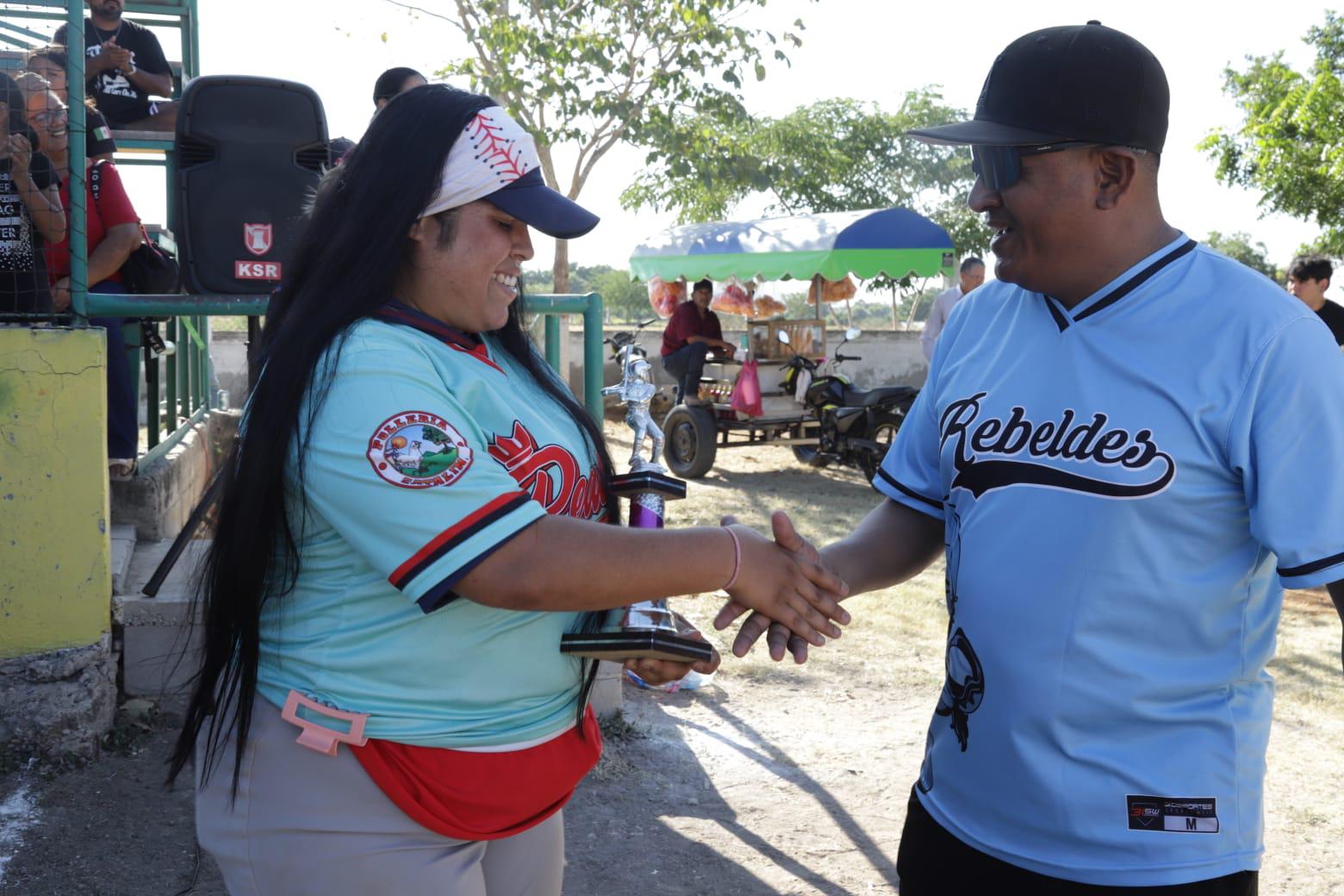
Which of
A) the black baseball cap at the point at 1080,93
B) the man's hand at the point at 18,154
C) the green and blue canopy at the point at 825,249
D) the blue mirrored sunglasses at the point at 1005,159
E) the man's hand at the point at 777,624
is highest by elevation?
the green and blue canopy at the point at 825,249

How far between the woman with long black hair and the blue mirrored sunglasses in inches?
25.6

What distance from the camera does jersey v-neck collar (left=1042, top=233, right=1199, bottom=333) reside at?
178cm

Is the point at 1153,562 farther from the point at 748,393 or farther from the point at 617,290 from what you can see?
the point at 617,290

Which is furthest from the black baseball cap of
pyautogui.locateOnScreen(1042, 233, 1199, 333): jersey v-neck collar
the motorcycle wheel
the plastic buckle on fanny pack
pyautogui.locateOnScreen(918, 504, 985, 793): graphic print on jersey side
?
the motorcycle wheel

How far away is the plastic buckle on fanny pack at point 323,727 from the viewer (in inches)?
63.7

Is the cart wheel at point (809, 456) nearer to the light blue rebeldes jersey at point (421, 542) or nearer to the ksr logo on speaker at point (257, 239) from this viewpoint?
the ksr logo on speaker at point (257, 239)

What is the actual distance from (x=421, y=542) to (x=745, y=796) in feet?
9.80

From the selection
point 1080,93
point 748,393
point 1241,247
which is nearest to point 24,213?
point 1080,93

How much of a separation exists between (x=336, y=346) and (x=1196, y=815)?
53.2 inches

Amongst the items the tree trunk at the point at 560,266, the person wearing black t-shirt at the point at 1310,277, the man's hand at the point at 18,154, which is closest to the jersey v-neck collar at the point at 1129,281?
the man's hand at the point at 18,154

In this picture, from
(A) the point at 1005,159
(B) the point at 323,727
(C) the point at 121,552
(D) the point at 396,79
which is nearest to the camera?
(B) the point at 323,727

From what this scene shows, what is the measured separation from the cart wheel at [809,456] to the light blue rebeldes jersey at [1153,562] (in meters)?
10.4

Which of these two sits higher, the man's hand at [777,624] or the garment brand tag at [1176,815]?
the man's hand at [777,624]

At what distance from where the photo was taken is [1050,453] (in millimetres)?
1766
